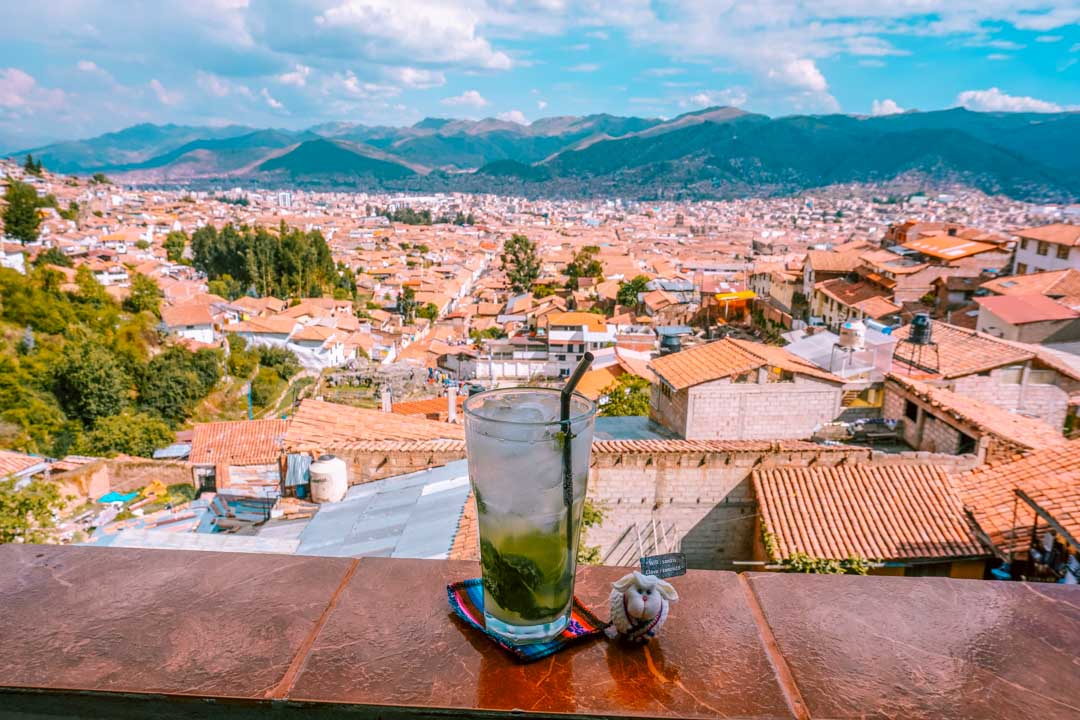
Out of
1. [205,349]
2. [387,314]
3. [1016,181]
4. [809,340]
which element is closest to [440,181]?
[1016,181]

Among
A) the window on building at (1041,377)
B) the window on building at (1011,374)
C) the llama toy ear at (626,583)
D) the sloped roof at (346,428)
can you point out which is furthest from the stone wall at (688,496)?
the llama toy ear at (626,583)

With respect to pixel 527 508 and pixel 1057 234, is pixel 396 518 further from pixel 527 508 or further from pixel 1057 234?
pixel 1057 234

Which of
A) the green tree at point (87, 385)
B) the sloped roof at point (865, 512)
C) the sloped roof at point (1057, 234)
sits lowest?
the green tree at point (87, 385)

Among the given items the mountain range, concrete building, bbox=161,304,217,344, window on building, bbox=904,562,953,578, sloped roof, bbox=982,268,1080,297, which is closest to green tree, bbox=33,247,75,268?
concrete building, bbox=161,304,217,344

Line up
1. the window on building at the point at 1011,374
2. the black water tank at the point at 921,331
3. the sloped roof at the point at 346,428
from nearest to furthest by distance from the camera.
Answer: the sloped roof at the point at 346,428 < the window on building at the point at 1011,374 < the black water tank at the point at 921,331

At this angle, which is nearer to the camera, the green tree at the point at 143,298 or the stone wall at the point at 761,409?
the stone wall at the point at 761,409

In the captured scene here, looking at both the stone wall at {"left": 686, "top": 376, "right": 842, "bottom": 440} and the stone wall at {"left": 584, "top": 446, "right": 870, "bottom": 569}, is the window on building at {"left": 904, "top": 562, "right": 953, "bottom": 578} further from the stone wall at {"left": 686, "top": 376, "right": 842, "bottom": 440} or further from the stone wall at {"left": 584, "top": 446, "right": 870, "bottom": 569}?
the stone wall at {"left": 686, "top": 376, "right": 842, "bottom": 440}

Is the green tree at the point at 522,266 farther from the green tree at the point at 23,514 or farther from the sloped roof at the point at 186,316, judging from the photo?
the green tree at the point at 23,514
